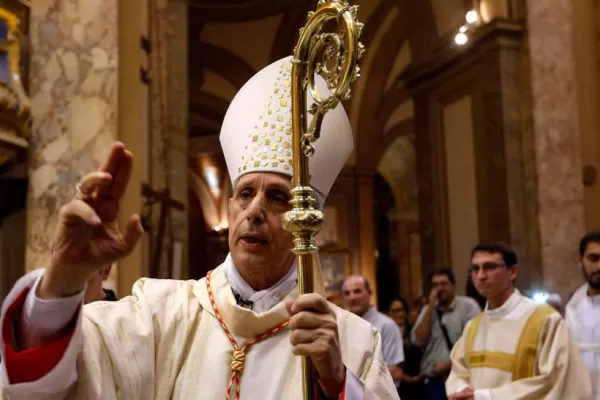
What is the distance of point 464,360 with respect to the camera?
4785 mm

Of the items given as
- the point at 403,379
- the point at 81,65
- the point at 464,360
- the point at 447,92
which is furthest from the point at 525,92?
the point at 81,65

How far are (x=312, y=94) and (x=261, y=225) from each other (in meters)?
0.58

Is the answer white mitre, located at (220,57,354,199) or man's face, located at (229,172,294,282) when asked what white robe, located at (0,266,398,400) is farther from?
white mitre, located at (220,57,354,199)

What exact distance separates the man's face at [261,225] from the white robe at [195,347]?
101 millimetres

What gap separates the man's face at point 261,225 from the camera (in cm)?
205

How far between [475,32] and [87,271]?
7.56 m

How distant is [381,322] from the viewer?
580cm

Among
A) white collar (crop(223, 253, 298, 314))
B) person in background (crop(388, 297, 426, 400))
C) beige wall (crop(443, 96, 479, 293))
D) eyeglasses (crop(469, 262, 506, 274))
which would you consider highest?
beige wall (crop(443, 96, 479, 293))

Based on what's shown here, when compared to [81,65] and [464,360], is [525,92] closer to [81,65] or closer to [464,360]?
[464,360]

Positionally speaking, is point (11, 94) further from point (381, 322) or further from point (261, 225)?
point (261, 225)

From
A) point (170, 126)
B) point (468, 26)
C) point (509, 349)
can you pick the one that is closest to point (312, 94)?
point (509, 349)

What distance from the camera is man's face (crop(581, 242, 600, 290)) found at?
4.80m

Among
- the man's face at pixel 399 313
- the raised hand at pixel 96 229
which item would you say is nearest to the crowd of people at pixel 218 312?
the raised hand at pixel 96 229

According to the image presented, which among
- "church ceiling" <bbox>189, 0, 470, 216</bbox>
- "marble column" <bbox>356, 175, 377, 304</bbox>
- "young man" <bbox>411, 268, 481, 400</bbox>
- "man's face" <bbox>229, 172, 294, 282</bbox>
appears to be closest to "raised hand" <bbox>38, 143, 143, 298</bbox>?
"man's face" <bbox>229, 172, 294, 282</bbox>
